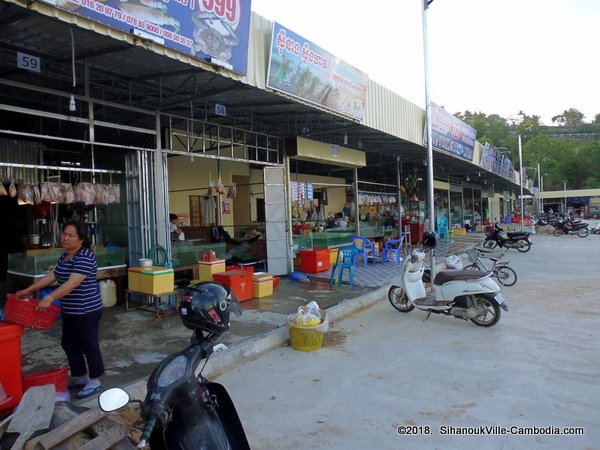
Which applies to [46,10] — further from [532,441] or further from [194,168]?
[194,168]

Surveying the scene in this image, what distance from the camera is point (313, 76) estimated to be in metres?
7.36

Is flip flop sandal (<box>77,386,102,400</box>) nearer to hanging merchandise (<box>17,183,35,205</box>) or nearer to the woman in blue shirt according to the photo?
the woman in blue shirt

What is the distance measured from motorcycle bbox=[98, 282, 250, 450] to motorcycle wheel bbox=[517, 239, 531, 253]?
51.6ft

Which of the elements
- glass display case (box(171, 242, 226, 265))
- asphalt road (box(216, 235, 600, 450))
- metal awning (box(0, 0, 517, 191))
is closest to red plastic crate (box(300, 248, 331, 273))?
glass display case (box(171, 242, 226, 265))

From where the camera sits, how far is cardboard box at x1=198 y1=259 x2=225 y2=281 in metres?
7.55

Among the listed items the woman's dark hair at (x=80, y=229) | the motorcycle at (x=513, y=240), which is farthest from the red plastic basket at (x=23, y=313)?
the motorcycle at (x=513, y=240)

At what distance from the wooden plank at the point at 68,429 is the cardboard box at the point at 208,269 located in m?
5.21

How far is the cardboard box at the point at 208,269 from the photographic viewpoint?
7.55 metres

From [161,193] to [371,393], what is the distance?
4836 millimetres

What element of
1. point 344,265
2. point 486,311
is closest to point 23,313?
point 486,311

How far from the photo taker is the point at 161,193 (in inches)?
277

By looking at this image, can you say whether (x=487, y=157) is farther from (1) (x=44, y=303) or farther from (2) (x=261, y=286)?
(1) (x=44, y=303)

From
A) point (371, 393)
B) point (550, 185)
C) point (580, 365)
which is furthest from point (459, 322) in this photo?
point (550, 185)

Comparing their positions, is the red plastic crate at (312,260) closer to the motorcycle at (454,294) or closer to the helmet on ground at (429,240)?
the motorcycle at (454,294)
